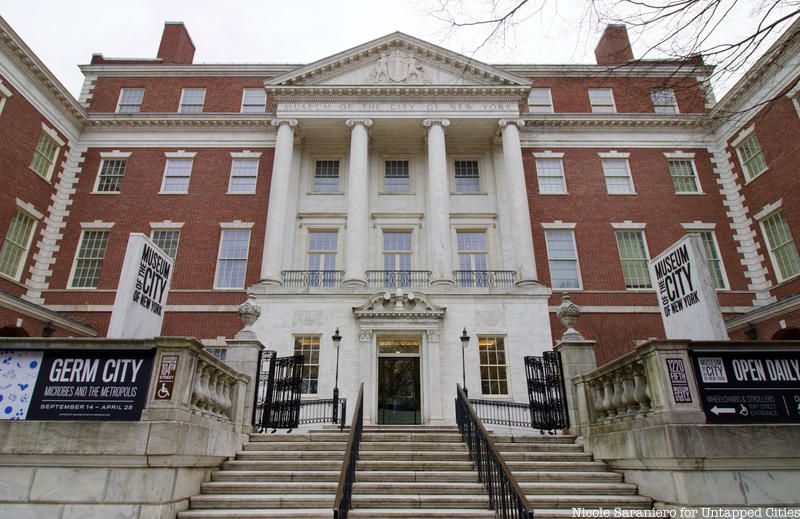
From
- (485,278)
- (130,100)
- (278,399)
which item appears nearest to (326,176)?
(485,278)

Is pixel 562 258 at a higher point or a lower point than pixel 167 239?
lower

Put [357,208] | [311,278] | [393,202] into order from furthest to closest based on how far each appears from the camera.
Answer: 1. [393,202]
2. [311,278]
3. [357,208]

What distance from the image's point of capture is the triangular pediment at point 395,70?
2333cm

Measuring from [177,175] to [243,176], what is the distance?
11.4 ft

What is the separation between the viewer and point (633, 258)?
22.4 m

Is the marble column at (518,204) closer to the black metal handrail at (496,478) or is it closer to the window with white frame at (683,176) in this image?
the window with white frame at (683,176)

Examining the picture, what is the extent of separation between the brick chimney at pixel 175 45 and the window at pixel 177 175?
8.80 m

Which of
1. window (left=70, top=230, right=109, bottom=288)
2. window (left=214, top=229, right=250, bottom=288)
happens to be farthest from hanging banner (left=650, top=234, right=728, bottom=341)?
window (left=70, top=230, right=109, bottom=288)

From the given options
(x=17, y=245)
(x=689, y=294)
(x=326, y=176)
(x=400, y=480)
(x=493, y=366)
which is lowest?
(x=400, y=480)

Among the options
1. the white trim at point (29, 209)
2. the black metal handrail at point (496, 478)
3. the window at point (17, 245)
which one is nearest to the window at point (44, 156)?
the white trim at point (29, 209)

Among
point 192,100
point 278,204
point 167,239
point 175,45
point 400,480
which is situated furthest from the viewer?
point 175,45

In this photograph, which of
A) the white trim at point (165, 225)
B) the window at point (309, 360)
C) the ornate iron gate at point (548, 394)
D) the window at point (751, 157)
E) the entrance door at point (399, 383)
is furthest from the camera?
the white trim at point (165, 225)

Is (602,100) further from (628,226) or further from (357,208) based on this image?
(357,208)

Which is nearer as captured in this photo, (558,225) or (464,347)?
(464,347)
